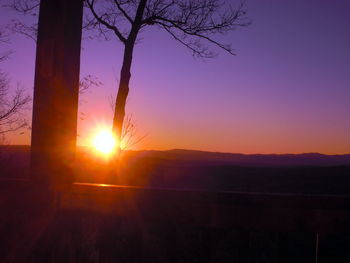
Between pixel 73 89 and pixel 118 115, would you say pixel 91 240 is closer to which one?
pixel 73 89

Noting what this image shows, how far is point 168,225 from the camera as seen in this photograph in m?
1.79

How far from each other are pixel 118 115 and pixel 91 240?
9.01 metres

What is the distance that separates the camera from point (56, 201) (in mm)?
2057

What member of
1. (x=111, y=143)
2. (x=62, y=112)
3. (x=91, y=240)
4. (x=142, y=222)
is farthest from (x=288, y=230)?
(x=111, y=143)

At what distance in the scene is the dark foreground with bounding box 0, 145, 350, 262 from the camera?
1.61 metres

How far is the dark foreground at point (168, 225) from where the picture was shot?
63.4 inches

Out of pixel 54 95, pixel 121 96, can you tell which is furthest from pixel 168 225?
pixel 121 96

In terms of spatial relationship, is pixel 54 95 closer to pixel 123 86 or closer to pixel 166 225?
pixel 166 225

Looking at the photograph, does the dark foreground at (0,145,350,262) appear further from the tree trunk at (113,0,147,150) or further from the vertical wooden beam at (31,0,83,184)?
the tree trunk at (113,0,147,150)

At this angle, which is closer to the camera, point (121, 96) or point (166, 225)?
point (166, 225)

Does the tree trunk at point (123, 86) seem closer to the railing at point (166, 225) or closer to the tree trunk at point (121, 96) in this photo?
the tree trunk at point (121, 96)

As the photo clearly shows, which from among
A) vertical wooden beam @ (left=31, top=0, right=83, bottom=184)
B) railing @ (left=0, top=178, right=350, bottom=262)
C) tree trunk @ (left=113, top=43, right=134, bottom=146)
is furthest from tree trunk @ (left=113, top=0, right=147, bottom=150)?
railing @ (left=0, top=178, right=350, bottom=262)

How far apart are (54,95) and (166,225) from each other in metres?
0.98

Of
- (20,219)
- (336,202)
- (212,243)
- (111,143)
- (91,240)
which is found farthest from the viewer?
(111,143)
